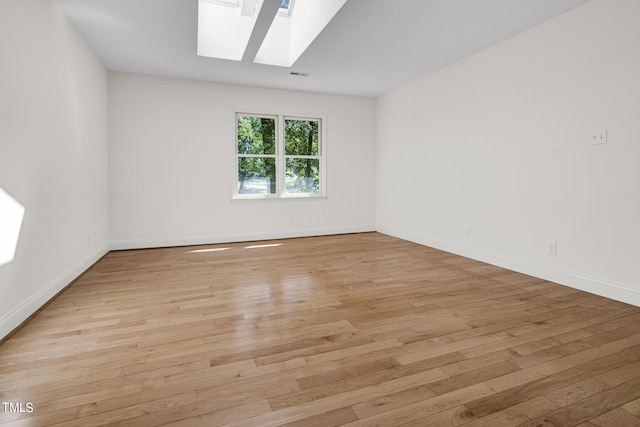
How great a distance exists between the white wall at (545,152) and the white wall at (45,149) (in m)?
4.52

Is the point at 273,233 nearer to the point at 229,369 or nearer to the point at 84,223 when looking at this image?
the point at 84,223

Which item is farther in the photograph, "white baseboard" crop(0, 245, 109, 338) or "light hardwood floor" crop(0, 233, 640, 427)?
"white baseboard" crop(0, 245, 109, 338)

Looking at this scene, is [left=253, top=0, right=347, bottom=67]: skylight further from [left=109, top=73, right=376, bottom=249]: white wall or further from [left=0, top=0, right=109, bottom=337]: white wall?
[left=0, top=0, right=109, bottom=337]: white wall

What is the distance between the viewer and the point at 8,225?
7.17 feet

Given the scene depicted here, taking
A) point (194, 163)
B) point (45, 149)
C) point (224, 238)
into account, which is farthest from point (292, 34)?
point (224, 238)

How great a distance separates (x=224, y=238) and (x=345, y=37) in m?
3.52

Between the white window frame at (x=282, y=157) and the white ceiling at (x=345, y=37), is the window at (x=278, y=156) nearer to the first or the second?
the white window frame at (x=282, y=157)

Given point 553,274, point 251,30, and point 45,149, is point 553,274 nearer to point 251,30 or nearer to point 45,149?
point 251,30

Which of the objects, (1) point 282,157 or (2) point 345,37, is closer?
(2) point 345,37

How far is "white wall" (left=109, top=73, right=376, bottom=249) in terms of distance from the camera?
4828mm

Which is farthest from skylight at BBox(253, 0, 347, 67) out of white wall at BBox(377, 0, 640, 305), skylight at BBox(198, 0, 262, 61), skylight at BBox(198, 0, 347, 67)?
white wall at BBox(377, 0, 640, 305)

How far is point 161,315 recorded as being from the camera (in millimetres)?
2465

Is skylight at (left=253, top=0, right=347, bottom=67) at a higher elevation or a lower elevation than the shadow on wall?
higher

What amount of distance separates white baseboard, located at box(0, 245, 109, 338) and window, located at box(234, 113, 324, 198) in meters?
2.46
